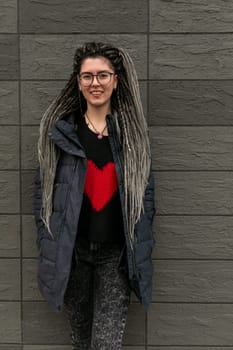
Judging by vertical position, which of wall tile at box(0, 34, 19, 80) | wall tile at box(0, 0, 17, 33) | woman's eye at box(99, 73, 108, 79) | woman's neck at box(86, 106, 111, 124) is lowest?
woman's neck at box(86, 106, 111, 124)

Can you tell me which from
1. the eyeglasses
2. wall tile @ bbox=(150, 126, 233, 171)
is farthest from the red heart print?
wall tile @ bbox=(150, 126, 233, 171)

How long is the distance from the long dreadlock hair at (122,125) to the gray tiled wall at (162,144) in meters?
0.34

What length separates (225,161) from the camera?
10.9 ft

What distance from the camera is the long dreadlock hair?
2.80 m

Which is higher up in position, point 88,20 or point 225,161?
point 88,20

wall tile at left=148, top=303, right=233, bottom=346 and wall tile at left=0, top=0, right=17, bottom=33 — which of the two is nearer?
wall tile at left=0, top=0, right=17, bottom=33

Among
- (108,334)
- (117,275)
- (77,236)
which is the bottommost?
(108,334)

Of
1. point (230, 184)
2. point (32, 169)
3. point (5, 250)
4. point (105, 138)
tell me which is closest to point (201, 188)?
point (230, 184)

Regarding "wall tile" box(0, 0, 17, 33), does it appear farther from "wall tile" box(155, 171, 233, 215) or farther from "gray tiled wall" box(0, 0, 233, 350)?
"wall tile" box(155, 171, 233, 215)

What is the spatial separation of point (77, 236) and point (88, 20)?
1312 millimetres

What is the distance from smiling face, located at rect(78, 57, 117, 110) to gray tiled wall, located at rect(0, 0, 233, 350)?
0.52 m

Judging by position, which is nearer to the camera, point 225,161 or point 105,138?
point 105,138

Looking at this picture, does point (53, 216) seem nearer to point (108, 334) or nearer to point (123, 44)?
point (108, 334)

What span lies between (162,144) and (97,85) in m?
0.74
